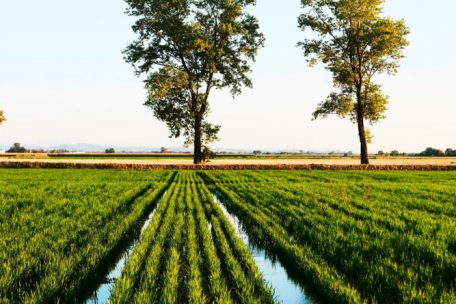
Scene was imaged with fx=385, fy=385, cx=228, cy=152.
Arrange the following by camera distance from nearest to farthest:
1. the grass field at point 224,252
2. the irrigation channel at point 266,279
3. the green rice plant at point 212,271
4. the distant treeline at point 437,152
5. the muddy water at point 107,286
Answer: the green rice plant at point 212,271, the grass field at point 224,252, the muddy water at point 107,286, the irrigation channel at point 266,279, the distant treeline at point 437,152

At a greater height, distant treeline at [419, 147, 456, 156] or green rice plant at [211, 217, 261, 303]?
distant treeline at [419, 147, 456, 156]

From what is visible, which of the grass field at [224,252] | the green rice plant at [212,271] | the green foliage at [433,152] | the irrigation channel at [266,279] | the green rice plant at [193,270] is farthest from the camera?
the green foliage at [433,152]

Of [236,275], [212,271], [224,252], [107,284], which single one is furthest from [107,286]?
[224,252]

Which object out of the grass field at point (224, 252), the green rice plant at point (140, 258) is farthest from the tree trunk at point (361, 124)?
the green rice plant at point (140, 258)

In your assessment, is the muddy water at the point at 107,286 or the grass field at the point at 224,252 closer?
the grass field at the point at 224,252

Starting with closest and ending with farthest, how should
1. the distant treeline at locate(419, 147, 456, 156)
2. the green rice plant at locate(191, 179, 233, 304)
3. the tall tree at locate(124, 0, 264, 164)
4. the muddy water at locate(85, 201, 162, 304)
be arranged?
the green rice plant at locate(191, 179, 233, 304)
the muddy water at locate(85, 201, 162, 304)
the tall tree at locate(124, 0, 264, 164)
the distant treeline at locate(419, 147, 456, 156)

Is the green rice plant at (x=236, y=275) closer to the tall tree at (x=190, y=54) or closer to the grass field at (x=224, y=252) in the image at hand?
the grass field at (x=224, y=252)

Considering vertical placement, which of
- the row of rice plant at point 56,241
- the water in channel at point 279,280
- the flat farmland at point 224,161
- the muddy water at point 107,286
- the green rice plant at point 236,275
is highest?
the flat farmland at point 224,161

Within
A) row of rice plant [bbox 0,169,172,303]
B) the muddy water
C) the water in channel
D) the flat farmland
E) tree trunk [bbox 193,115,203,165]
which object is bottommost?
the water in channel

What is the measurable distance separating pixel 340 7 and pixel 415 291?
140ft

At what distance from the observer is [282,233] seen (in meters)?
10.5

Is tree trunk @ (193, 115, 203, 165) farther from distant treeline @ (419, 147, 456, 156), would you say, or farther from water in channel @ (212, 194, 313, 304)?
distant treeline @ (419, 147, 456, 156)

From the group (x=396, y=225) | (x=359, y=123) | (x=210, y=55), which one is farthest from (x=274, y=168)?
(x=396, y=225)

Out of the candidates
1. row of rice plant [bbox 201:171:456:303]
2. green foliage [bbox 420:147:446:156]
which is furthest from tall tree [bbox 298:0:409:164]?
green foliage [bbox 420:147:446:156]
